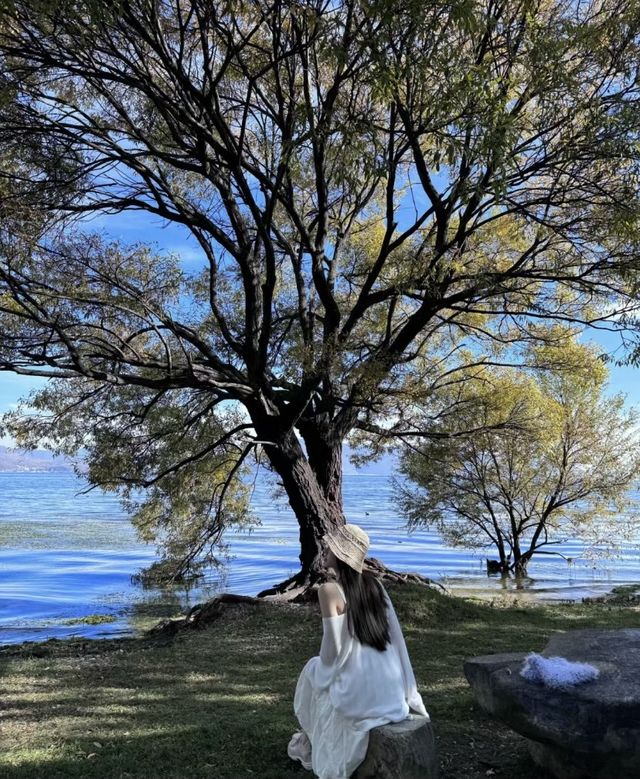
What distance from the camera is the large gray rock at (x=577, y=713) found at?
13.0 feet

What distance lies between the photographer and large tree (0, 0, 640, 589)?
6.90 meters

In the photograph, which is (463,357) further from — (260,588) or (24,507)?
(24,507)

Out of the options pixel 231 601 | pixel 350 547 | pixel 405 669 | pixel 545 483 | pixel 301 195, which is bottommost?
pixel 231 601

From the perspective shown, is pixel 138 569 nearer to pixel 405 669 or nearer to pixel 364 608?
pixel 405 669

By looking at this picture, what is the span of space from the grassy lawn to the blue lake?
161 inches

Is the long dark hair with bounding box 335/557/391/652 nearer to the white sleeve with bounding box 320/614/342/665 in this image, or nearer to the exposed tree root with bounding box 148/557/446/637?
the white sleeve with bounding box 320/614/342/665

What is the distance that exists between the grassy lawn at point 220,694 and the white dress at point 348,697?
646 mm

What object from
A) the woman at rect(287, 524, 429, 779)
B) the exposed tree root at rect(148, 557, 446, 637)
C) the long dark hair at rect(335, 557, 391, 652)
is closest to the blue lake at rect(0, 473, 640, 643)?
the exposed tree root at rect(148, 557, 446, 637)

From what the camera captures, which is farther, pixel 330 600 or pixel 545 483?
pixel 545 483

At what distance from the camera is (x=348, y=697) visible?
3.91m

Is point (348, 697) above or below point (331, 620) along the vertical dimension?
below

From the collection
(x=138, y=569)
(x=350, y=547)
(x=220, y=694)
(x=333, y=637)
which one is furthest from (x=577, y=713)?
(x=138, y=569)

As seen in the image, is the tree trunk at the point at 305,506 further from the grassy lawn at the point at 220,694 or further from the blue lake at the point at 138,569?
the blue lake at the point at 138,569

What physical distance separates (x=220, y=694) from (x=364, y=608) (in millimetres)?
3120
